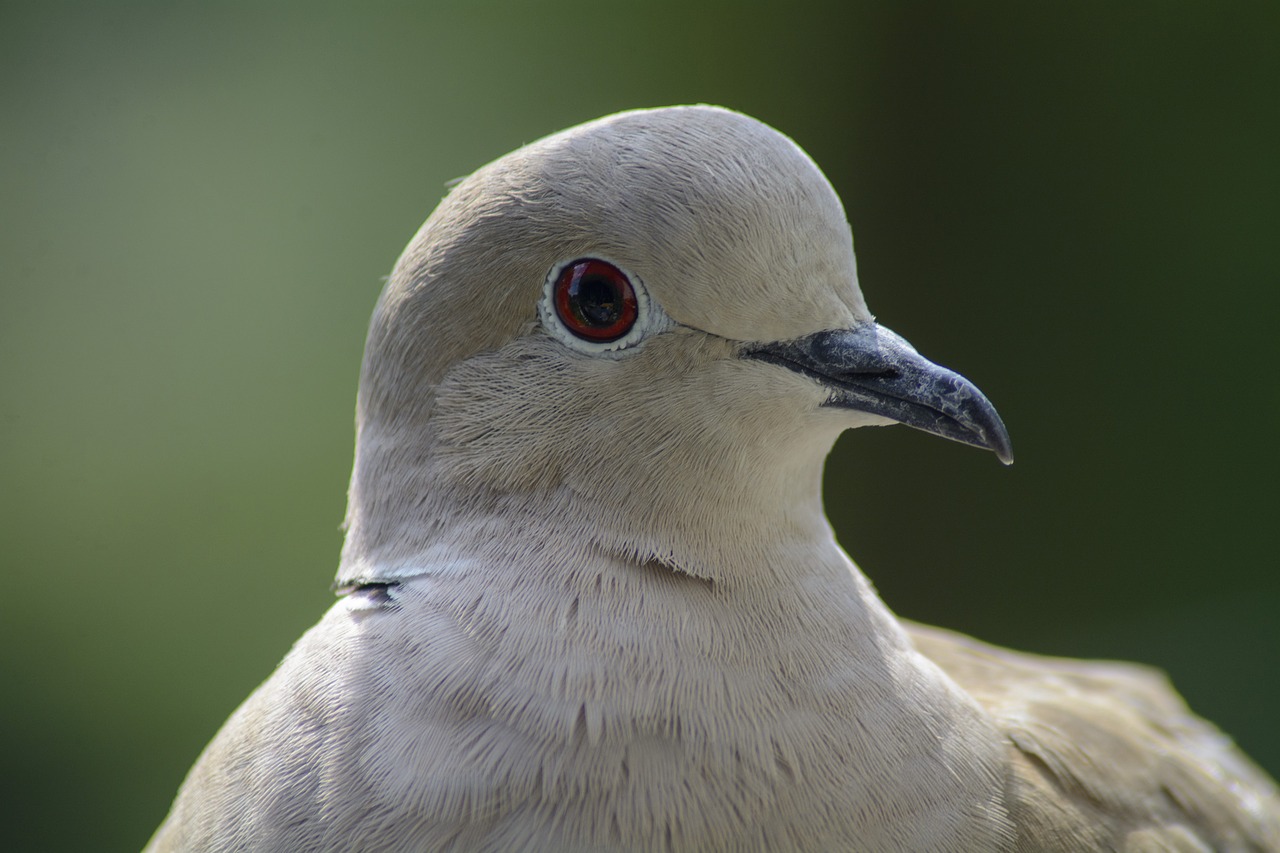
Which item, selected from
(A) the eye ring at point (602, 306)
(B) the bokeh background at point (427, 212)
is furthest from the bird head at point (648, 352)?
(B) the bokeh background at point (427, 212)

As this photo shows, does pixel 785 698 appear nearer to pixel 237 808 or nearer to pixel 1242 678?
pixel 237 808

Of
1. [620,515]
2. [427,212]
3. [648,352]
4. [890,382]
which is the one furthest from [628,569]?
[427,212]

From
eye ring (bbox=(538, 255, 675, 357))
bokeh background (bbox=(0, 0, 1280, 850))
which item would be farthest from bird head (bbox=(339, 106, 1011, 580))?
bokeh background (bbox=(0, 0, 1280, 850))

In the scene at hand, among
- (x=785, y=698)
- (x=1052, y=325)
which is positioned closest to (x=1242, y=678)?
(x=1052, y=325)

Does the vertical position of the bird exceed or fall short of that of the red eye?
it falls short

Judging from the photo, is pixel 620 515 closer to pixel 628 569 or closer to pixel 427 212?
pixel 628 569

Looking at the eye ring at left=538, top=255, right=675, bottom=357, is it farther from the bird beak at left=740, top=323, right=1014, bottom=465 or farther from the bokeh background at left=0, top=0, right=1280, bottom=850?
the bokeh background at left=0, top=0, right=1280, bottom=850

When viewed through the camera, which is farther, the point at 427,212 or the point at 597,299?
the point at 427,212
